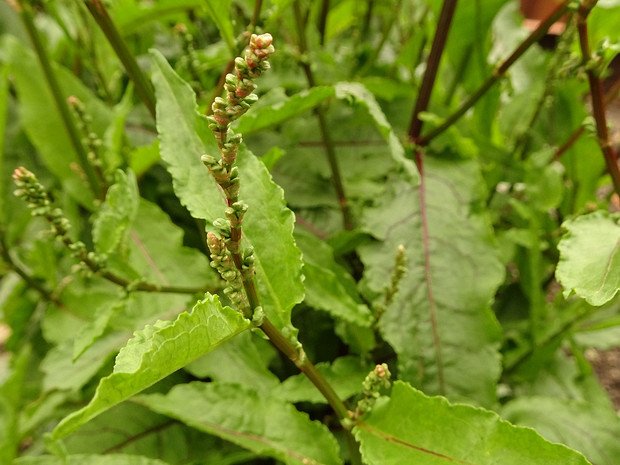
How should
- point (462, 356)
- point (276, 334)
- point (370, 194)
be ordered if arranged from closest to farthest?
point (276, 334) < point (462, 356) < point (370, 194)

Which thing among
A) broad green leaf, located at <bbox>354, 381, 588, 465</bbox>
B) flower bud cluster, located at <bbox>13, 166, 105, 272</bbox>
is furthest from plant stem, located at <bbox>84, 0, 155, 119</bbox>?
broad green leaf, located at <bbox>354, 381, 588, 465</bbox>

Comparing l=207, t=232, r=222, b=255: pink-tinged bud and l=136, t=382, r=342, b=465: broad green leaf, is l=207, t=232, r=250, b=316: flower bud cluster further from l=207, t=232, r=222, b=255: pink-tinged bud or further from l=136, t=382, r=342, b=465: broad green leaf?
l=136, t=382, r=342, b=465: broad green leaf

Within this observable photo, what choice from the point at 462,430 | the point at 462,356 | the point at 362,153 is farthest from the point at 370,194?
the point at 462,430

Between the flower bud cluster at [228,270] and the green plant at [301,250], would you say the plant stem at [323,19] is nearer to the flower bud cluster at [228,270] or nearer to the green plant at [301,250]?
the green plant at [301,250]

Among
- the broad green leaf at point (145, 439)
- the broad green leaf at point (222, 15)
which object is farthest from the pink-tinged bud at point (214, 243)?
the broad green leaf at point (145, 439)

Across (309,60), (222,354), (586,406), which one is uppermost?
(309,60)

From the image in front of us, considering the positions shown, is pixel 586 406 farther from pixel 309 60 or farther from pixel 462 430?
pixel 309 60

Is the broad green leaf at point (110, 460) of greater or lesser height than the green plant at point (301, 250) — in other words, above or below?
below
